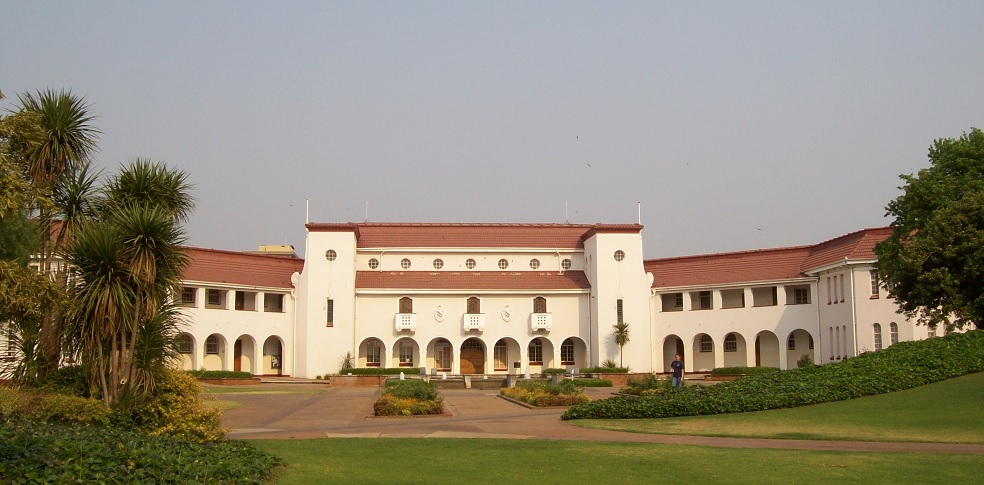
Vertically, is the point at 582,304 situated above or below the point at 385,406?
above

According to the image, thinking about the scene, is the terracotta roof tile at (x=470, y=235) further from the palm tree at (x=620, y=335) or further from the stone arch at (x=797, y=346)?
the stone arch at (x=797, y=346)

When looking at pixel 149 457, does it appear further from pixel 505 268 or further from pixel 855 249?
pixel 505 268

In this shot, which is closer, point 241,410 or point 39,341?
point 39,341

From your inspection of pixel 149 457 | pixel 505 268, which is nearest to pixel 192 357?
pixel 505 268

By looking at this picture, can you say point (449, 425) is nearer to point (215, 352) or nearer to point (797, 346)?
point (215, 352)

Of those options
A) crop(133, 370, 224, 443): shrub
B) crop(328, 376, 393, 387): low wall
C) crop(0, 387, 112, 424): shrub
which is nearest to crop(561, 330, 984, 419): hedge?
crop(133, 370, 224, 443): shrub

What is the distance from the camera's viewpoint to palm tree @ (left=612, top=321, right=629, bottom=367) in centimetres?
5525

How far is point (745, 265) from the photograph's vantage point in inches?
2242

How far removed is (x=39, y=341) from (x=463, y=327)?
40087 mm

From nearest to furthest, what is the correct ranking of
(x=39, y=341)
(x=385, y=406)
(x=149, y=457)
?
(x=149, y=457), (x=39, y=341), (x=385, y=406)

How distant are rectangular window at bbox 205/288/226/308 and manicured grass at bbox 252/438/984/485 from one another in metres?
37.6

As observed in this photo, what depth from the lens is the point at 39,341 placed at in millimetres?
17562

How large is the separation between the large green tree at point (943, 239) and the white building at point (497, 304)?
16159mm

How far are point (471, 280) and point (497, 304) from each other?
7.45 feet
